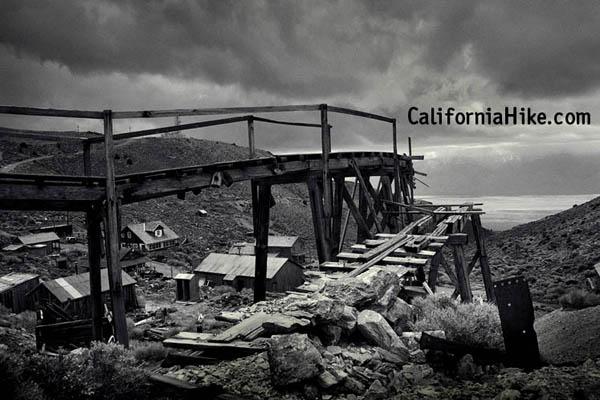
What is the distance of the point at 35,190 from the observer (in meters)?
6.09

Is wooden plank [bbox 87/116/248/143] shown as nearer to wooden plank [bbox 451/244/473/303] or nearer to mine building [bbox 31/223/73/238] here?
wooden plank [bbox 451/244/473/303]

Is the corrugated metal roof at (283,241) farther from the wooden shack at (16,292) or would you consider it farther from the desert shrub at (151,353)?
the desert shrub at (151,353)

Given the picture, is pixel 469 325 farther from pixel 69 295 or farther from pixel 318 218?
pixel 69 295

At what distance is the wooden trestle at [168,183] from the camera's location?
246 inches

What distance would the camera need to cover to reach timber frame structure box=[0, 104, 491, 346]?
6285 mm

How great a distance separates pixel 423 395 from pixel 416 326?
78.2 inches

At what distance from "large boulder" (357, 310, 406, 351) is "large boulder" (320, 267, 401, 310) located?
55 centimetres

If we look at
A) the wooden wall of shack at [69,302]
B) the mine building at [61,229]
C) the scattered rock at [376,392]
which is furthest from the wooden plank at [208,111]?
the mine building at [61,229]

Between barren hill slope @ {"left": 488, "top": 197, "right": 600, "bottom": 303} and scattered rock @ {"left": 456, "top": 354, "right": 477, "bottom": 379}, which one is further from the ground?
scattered rock @ {"left": 456, "top": 354, "right": 477, "bottom": 379}

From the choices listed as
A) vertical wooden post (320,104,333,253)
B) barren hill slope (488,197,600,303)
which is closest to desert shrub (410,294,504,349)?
vertical wooden post (320,104,333,253)

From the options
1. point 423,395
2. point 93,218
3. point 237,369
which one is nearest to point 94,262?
point 93,218

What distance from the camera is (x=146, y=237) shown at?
44156 millimetres

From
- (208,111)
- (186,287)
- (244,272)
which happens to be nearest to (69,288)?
(186,287)

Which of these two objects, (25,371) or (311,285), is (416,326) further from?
(25,371)
